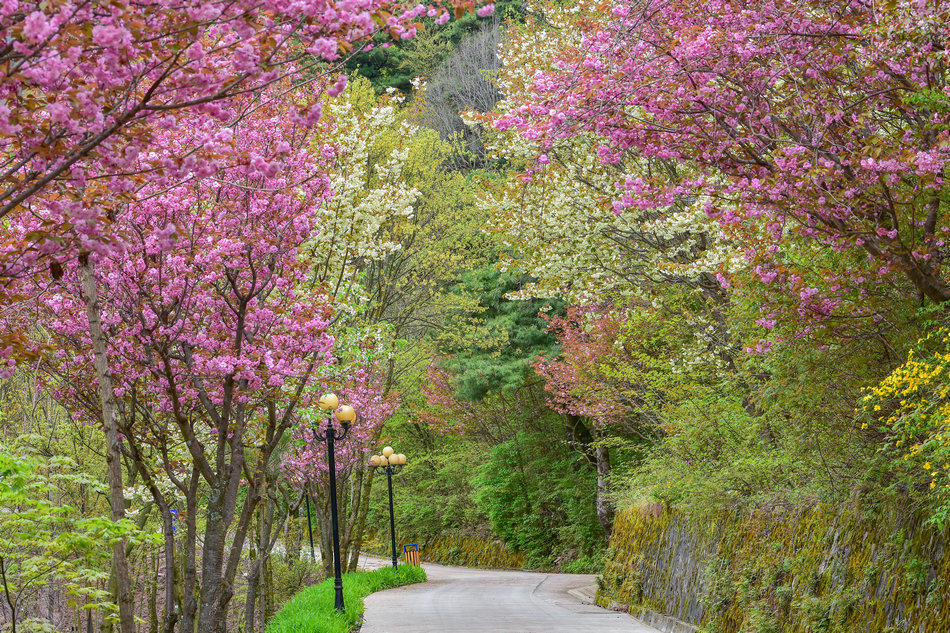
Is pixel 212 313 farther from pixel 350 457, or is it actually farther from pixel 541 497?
pixel 541 497

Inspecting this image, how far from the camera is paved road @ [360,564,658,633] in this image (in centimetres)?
1288

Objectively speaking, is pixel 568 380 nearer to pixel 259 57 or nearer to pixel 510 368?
pixel 510 368

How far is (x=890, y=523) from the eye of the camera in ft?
23.7

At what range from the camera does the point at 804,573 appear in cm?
861

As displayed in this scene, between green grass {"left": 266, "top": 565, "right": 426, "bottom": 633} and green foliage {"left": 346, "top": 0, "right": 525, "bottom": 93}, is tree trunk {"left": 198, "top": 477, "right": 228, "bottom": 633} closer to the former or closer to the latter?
green grass {"left": 266, "top": 565, "right": 426, "bottom": 633}

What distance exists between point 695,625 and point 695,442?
2.61 m

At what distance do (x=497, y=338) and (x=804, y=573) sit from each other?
16.6 meters

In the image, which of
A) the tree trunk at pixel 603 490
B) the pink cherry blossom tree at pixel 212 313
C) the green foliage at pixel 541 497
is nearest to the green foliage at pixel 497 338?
the tree trunk at pixel 603 490

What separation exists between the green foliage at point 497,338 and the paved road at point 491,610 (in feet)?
19.1

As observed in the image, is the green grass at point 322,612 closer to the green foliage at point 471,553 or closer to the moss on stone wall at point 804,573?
the moss on stone wall at point 804,573

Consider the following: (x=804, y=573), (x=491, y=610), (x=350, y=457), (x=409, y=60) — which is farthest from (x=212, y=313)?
(x=409, y=60)

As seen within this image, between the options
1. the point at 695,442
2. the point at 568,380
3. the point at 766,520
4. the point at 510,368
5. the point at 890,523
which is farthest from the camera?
the point at 510,368

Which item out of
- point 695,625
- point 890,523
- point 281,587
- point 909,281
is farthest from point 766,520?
point 281,587

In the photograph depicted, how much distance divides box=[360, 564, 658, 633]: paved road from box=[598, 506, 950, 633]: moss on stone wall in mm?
1384
